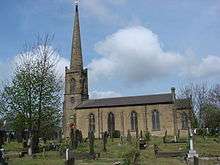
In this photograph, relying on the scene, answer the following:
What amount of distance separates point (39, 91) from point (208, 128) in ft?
112

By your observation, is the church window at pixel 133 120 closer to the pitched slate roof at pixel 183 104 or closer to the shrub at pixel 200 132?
the pitched slate roof at pixel 183 104

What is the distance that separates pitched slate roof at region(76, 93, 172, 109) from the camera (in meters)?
60.5

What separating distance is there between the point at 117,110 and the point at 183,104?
13.6 meters

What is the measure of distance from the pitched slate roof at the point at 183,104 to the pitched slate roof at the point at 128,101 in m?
2.65

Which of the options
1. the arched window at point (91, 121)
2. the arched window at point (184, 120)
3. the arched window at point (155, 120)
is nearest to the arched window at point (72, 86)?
the arched window at point (91, 121)

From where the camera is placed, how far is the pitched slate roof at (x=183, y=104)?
51625 mm

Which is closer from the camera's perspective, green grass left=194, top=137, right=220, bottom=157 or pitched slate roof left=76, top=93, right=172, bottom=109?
green grass left=194, top=137, right=220, bottom=157

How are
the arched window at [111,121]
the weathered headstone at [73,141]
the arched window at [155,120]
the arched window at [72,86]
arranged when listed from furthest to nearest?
the arched window at [72,86]
the arched window at [111,121]
the arched window at [155,120]
the weathered headstone at [73,141]

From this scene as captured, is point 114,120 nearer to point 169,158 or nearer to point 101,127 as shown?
point 101,127

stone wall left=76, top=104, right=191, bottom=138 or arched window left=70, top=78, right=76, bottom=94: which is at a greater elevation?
arched window left=70, top=78, right=76, bottom=94

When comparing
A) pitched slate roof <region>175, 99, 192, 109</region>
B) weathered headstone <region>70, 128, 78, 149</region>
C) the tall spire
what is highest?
the tall spire

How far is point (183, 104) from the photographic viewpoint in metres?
53.2

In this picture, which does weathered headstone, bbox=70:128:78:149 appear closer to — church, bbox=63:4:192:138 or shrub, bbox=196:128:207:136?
church, bbox=63:4:192:138

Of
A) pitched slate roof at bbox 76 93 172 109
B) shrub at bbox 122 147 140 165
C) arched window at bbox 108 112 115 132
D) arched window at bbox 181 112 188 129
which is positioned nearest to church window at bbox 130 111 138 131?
pitched slate roof at bbox 76 93 172 109
